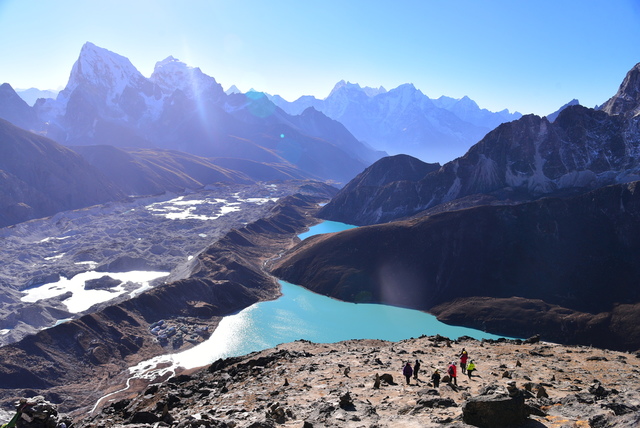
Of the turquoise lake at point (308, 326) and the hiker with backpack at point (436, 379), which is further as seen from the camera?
the turquoise lake at point (308, 326)

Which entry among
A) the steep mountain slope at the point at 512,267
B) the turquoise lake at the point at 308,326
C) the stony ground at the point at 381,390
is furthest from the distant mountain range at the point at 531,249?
the stony ground at the point at 381,390

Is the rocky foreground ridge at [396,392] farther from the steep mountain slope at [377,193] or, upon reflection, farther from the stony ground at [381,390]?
the steep mountain slope at [377,193]

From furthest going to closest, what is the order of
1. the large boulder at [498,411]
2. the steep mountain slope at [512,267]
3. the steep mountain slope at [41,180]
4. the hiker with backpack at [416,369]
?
1. the steep mountain slope at [41,180]
2. the steep mountain slope at [512,267]
3. the hiker with backpack at [416,369]
4. the large boulder at [498,411]

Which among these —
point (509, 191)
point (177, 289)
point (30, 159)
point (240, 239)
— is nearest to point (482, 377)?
point (177, 289)

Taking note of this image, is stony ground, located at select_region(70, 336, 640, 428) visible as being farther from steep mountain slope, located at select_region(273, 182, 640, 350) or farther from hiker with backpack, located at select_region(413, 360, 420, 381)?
steep mountain slope, located at select_region(273, 182, 640, 350)

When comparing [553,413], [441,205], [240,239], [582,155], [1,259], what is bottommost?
[1,259]

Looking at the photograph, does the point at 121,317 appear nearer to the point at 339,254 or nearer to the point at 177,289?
the point at 177,289
